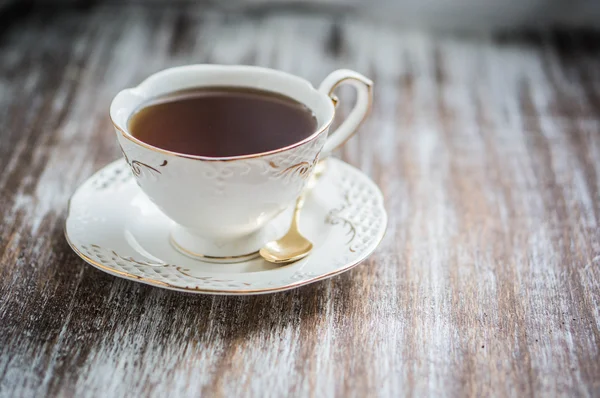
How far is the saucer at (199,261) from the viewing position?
75 cm

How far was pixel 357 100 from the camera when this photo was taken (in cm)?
89

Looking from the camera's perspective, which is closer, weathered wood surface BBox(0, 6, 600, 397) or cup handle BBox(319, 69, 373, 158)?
weathered wood surface BBox(0, 6, 600, 397)

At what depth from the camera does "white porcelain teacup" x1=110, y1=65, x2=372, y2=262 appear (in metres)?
0.74

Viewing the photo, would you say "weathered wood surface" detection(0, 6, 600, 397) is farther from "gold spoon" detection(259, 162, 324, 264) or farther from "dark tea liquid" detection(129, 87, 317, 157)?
"dark tea liquid" detection(129, 87, 317, 157)

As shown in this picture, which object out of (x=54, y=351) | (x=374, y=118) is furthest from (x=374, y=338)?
(x=374, y=118)

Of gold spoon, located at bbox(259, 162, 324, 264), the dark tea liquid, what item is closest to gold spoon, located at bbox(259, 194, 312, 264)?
gold spoon, located at bbox(259, 162, 324, 264)

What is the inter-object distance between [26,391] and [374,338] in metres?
0.36

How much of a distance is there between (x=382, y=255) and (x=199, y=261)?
0.80 feet

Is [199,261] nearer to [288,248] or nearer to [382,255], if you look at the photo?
[288,248]

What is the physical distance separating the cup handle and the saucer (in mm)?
88

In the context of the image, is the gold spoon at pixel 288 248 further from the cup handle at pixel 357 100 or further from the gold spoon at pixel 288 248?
the cup handle at pixel 357 100

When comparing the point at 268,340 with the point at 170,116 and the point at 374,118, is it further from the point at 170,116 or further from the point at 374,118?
the point at 374,118

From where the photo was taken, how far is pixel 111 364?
27.2 inches

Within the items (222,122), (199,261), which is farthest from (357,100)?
(199,261)
